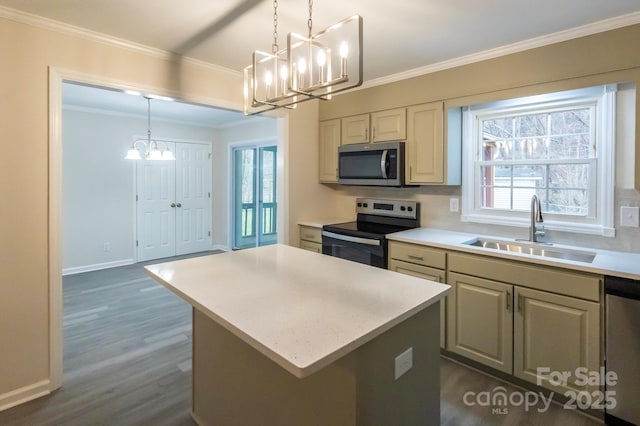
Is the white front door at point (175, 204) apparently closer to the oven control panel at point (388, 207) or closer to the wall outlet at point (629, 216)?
the oven control panel at point (388, 207)

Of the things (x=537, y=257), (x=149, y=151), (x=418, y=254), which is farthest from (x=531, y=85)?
(x=149, y=151)

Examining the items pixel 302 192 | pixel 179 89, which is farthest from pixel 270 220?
pixel 179 89

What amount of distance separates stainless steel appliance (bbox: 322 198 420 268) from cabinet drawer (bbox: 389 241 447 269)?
0.29 ft

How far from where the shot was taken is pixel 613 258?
213cm

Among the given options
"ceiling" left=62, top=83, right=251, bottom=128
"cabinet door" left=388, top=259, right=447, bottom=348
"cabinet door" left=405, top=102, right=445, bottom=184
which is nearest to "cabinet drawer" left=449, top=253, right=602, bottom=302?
"cabinet door" left=388, top=259, right=447, bottom=348

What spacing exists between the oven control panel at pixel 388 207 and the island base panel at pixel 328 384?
1.92 m

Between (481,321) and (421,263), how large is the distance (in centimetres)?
56

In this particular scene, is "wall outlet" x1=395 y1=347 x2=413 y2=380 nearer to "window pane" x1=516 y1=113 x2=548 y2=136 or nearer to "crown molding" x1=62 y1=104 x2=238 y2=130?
"window pane" x1=516 y1=113 x2=548 y2=136

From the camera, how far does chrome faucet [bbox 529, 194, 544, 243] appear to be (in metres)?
2.57

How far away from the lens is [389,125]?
3258 mm

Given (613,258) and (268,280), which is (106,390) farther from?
(613,258)

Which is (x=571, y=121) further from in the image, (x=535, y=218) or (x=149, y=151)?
(x=149, y=151)

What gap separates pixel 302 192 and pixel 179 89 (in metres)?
1.57

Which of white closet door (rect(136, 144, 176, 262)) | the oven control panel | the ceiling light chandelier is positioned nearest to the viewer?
the oven control panel
